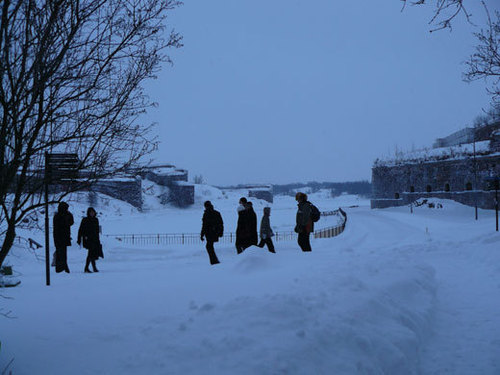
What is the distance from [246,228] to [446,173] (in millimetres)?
41730

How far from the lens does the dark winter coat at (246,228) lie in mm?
11781

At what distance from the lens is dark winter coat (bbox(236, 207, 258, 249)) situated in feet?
38.7

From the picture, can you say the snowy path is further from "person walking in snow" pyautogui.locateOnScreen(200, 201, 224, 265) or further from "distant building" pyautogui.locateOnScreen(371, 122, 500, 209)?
"distant building" pyautogui.locateOnScreen(371, 122, 500, 209)

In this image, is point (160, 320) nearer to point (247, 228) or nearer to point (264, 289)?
point (264, 289)

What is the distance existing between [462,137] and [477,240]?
51.2 meters


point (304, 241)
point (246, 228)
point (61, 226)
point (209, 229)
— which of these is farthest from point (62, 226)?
point (304, 241)

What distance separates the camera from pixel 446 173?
46.7 m

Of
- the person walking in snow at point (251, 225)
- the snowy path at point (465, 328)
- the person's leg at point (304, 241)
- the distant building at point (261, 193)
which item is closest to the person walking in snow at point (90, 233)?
the person walking in snow at point (251, 225)

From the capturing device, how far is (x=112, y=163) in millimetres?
5039

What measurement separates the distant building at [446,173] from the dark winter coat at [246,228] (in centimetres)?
3249

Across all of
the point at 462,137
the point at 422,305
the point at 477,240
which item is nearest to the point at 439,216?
the point at 477,240

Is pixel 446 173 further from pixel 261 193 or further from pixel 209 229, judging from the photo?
pixel 261 193

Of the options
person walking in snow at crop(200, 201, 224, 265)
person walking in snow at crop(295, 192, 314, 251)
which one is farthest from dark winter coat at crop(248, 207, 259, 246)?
person walking in snow at crop(295, 192, 314, 251)

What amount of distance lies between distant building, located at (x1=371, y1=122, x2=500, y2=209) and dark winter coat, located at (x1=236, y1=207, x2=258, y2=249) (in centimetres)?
3249
